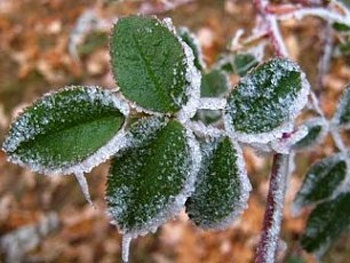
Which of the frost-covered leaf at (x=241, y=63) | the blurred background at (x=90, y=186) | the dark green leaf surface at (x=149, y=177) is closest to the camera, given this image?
the dark green leaf surface at (x=149, y=177)

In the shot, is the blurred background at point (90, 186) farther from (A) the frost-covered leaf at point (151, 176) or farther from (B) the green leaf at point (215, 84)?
(A) the frost-covered leaf at point (151, 176)

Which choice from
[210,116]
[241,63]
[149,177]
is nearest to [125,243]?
[149,177]

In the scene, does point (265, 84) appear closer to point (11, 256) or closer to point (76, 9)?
point (11, 256)

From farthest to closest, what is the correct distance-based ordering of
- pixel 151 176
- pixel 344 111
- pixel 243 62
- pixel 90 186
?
pixel 90 186 < pixel 243 62 < pixel 344 111 < pixel 151 176

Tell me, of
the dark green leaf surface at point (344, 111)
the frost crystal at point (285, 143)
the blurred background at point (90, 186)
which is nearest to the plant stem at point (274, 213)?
the frost crystal at point (285, 143)

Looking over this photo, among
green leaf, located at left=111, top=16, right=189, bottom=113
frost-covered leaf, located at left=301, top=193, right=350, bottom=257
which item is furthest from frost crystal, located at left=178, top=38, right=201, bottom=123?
frost-covered leaf, located at left=301, top=193, right=350, bottom=257

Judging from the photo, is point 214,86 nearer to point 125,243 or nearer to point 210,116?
point 210,116
